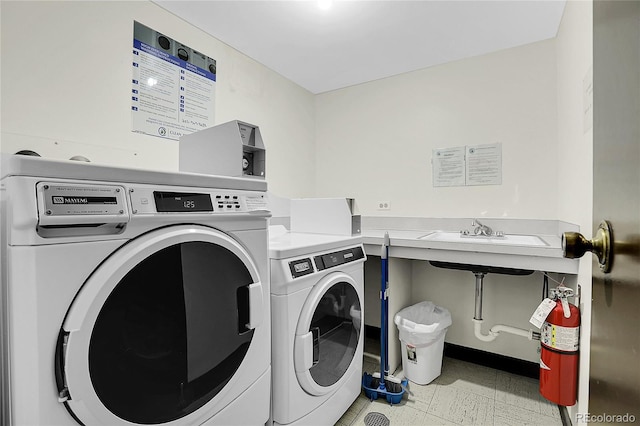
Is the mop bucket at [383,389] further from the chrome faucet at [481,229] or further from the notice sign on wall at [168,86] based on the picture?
the notice sign on wall at [168,86]

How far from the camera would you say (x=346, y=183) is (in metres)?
3.00

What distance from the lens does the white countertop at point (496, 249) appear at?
5.12ft

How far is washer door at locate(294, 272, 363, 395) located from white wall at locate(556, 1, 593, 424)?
1027mm

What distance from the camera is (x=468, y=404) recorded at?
1.82 metres

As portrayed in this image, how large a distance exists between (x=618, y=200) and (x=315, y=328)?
1182mm

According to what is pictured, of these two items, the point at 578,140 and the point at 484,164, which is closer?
the point at 578,140

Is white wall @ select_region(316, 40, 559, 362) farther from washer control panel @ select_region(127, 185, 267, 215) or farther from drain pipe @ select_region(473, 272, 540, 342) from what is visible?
washer control panel @ select_region(127, 185, 267, 215)

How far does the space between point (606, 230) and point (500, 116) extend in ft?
6.95

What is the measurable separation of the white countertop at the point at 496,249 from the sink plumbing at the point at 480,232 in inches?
3.5

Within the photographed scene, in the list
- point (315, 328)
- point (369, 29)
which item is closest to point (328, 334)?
point (315, 328)

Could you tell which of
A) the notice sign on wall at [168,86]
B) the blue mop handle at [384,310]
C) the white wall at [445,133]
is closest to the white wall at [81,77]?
the notice sign on wall at [168,86]

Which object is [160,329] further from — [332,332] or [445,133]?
[445,133]

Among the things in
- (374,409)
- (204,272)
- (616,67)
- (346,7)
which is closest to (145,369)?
(204,272)

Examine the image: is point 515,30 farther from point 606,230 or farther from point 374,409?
point 374,409
